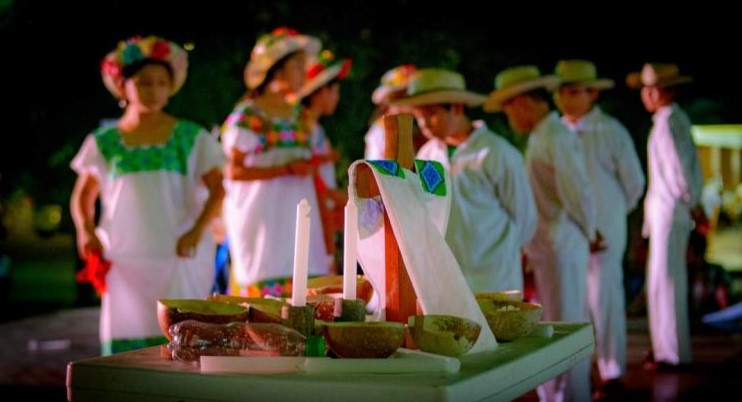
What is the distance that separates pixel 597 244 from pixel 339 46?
4.17 meters

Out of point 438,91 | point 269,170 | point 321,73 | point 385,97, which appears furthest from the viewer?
point 385,97

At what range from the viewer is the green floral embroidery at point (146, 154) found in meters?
5.62

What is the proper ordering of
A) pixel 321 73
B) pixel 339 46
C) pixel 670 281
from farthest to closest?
pixel 339 46
pixel 670 281
pixel 321 73

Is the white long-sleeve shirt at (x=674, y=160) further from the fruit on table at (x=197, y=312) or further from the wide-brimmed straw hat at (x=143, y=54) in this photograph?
the fruit on table at (x=197, y=312)

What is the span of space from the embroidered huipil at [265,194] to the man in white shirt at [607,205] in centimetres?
162

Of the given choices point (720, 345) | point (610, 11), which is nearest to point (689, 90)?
point (610, 11)

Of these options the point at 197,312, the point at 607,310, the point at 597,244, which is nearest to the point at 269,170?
the point at 597,244

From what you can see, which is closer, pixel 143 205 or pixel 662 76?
pixel 143 205

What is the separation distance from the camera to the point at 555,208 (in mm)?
6473

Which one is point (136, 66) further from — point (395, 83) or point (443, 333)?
point (443, 333)

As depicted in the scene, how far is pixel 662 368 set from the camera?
8.06 meters

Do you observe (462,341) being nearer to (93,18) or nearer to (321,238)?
(321,238)

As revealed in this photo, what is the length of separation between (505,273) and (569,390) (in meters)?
0.84

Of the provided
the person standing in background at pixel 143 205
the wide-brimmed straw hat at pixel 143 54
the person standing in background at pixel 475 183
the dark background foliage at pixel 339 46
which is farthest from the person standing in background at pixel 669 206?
the wide-brimmed straw hat at pixel 143 54
